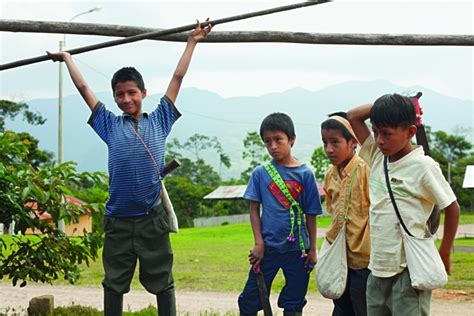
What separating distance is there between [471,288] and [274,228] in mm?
6097

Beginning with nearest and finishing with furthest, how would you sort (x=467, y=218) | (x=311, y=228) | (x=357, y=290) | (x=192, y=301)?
(x=357, y=290), (x=311, y=228), (x=192, y=301), (x=467, y=218)

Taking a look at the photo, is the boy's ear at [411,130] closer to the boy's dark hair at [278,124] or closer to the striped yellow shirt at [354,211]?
the striped yellow shirt at [354,211]

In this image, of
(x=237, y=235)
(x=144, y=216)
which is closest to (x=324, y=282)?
(x=144, y=216)

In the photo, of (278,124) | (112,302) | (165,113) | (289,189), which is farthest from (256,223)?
(112,302)

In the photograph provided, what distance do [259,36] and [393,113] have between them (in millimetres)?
1352

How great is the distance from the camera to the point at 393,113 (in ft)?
11.0

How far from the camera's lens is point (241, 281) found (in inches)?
416

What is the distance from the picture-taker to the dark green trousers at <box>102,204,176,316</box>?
405 cm

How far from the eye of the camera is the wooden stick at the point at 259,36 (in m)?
4.33

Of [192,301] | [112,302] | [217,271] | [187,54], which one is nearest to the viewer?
[187,54]

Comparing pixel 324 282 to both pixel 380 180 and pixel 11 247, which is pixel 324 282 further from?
pixel 11 247

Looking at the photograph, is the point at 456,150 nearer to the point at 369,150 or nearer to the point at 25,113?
the point at 25,113

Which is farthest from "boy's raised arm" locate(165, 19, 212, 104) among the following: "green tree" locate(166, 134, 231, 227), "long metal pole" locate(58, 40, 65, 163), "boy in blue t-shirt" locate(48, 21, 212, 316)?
"green tree" locate(166, 134, 231, 227)

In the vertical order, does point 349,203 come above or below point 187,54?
below
